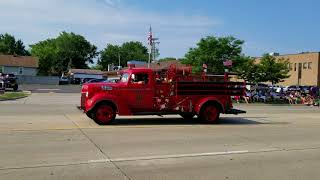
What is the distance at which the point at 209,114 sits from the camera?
19.3 meters

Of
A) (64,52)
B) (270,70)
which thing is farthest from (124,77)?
(64,52)

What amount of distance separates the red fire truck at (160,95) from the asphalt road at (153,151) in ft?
1.81

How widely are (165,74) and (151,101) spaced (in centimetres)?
116

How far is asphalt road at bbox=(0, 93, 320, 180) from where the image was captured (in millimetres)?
9352

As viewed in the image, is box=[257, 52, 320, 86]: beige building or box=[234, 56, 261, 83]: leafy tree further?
box=[257, 52, 320, 86]: beige building

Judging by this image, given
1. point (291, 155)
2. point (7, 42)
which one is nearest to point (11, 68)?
point (7, 42)

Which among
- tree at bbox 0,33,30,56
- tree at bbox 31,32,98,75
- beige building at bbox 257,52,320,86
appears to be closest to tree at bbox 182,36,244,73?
beige building at bbox 257,52,320,86

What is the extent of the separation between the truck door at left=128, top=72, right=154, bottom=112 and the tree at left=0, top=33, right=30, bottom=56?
126332mm

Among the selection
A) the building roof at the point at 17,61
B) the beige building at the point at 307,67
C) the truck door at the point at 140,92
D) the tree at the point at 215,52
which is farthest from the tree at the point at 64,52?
the truck door at the point at 140,92

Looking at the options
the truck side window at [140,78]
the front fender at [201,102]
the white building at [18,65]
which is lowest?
the front fender at [201,102]

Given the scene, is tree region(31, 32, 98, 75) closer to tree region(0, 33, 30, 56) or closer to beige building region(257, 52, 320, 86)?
tree region(0, 33, 30, 56)

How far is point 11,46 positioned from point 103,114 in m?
131

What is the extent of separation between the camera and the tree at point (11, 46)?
456 feet

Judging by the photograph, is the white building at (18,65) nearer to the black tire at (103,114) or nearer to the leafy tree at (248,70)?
the leafy tree at (248,70)
